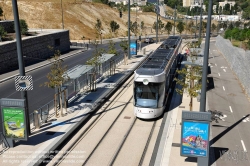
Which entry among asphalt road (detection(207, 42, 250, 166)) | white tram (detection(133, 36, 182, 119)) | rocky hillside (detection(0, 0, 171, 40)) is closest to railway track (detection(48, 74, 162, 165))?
white tram (detection(133, 36, 182, 119))

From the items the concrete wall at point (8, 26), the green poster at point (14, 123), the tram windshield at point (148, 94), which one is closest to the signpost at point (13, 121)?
the green poster at point (14, 123)

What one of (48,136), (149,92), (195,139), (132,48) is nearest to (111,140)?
(48,136)

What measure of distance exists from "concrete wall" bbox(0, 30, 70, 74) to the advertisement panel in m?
18.8

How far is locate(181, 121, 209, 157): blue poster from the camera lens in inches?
481

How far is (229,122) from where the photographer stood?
18.3 meters

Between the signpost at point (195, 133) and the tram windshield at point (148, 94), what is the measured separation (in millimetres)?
5530

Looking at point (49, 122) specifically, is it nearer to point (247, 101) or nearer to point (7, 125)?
point (7, 125)

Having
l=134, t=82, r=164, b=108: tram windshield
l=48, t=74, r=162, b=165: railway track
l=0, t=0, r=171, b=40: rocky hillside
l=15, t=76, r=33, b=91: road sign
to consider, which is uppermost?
l=0, t=0, r=171, b=40: rocky hillside

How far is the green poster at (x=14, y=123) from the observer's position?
584 inches

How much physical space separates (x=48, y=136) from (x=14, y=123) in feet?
7.23

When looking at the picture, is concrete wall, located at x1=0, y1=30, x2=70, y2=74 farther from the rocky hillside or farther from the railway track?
the rocky hillside

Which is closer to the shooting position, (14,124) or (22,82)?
(14,124)

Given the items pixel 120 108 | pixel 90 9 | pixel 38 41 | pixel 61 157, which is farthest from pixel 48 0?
pixel 61 157

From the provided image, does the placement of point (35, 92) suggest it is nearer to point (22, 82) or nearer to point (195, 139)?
point (22, 82)
